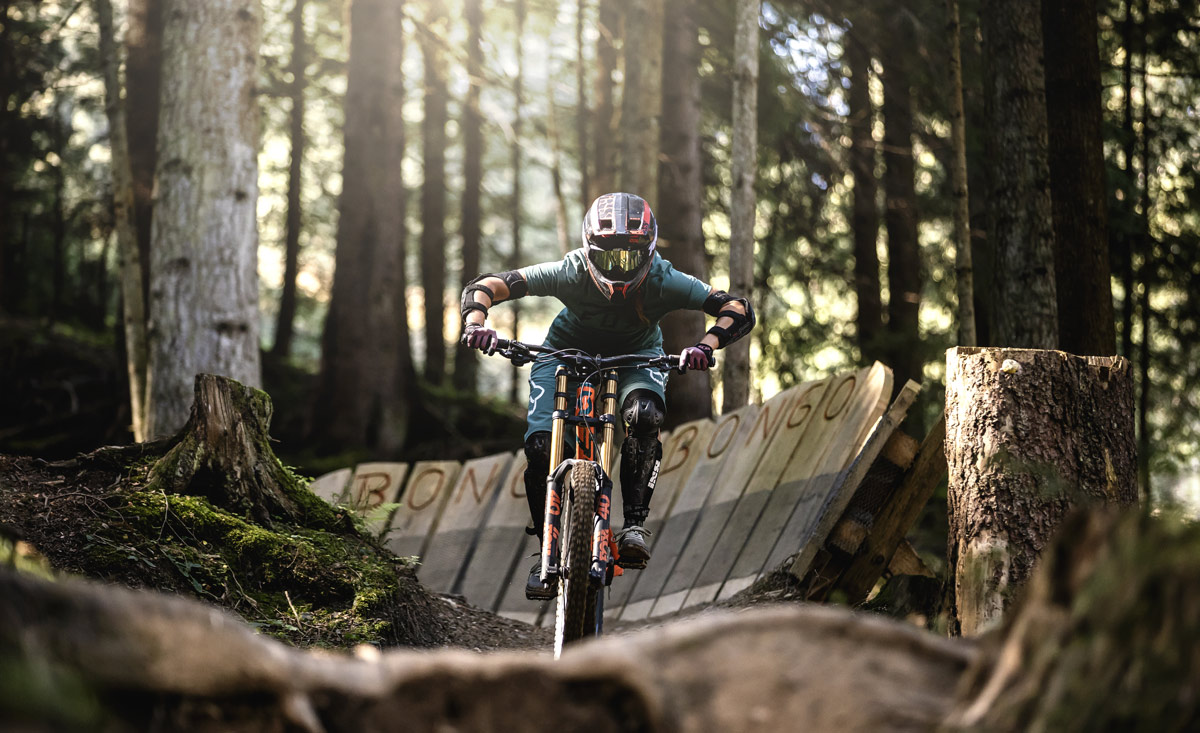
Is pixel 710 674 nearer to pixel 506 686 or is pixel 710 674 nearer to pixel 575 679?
pixel 575 679

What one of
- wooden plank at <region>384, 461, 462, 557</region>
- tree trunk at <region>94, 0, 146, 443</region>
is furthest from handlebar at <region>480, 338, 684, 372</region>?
tree trunk at <region>94, 0, 146, 443</region>

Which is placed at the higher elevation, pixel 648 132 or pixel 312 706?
pixel 648 132

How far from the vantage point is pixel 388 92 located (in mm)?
12461

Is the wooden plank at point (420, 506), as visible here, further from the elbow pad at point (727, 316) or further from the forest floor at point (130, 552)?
the elbow pad at point (727, 316)

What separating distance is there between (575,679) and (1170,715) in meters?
0.98

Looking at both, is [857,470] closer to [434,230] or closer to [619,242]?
[619,242]

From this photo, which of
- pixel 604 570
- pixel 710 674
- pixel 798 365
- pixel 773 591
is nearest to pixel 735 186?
pixel 773 591

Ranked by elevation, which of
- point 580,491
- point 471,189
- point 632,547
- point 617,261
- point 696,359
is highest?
point 471,189

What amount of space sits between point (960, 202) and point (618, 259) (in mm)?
4159

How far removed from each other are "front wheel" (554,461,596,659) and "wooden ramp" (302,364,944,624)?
6.23 feet

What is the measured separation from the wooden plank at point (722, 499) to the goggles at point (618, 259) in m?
2.35

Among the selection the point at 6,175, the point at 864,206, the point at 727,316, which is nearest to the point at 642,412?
the point at 727,316

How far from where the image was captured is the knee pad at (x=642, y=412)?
5.24 m

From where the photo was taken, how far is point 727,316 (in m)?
5.56
